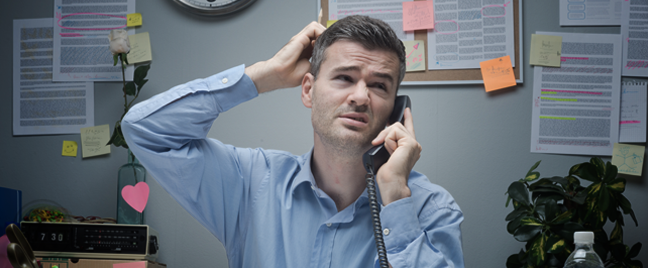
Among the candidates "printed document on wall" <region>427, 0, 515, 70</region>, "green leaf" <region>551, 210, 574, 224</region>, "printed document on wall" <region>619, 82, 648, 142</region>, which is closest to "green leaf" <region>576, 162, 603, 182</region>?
"green leaf" <region>551, 210, 574, 224</region>

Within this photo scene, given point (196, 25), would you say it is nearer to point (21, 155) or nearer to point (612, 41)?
point (21, 155)

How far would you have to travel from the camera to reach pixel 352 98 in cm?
112

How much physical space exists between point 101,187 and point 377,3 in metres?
1.47

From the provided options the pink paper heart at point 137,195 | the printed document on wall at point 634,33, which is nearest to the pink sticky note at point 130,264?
the pink paper heart at point 137,195

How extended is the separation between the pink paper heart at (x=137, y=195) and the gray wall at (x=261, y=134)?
0.13 metres

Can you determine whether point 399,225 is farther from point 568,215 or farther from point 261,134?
point 261,134

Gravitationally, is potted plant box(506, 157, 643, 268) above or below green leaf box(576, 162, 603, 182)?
below

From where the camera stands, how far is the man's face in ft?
3.71

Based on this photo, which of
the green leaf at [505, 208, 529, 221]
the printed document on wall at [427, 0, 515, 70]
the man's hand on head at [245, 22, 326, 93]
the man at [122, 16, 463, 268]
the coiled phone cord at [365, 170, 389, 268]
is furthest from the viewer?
the printed document on wall at [427, 0, 515, 70]

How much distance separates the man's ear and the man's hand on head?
16 mm

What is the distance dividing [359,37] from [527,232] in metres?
0.90

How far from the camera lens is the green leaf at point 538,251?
1.43 meters

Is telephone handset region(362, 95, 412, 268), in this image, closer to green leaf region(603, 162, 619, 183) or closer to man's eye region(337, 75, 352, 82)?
man's eye region(337, 75, 352, 82)

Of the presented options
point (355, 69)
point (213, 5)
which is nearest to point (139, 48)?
point (213, 5)
